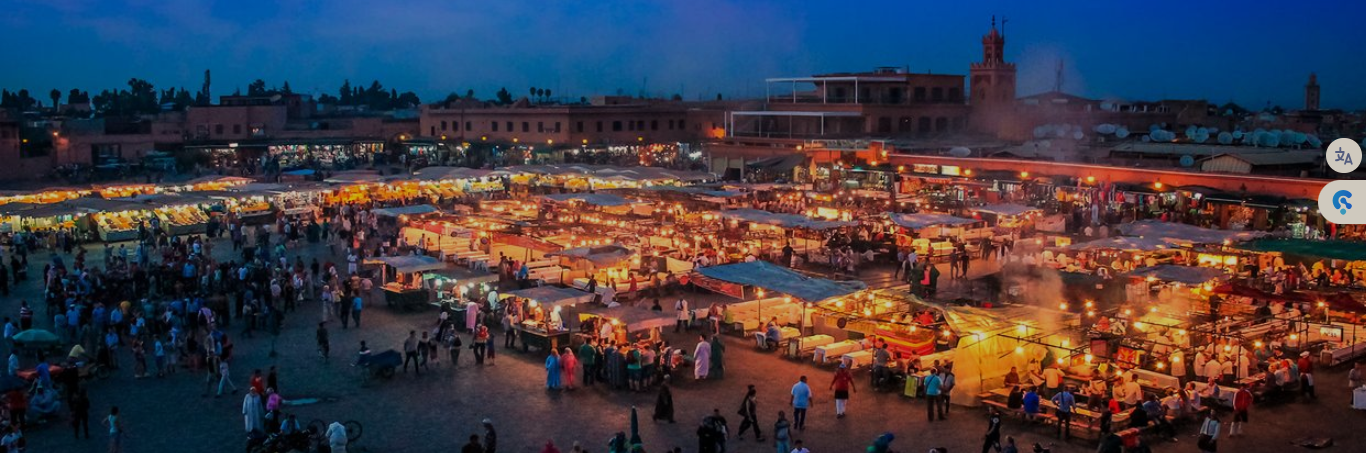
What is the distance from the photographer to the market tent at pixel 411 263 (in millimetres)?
21375

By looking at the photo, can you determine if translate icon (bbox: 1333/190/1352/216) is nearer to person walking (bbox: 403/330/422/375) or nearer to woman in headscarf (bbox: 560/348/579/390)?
woman in headscarf (bbox: 560/348/579/390)

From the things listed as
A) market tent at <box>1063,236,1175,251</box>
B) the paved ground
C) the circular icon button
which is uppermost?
the circular icon button

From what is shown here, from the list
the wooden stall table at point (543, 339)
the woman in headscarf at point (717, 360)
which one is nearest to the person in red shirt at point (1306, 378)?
the woman in headscarf at point (717, 360)

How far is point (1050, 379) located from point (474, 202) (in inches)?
1015

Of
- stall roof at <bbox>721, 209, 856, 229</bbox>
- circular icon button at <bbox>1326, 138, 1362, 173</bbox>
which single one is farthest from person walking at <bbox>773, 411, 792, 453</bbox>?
circular icon button at <bbox>1326, 138, 1362, 173</bbox>

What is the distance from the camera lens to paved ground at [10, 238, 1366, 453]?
13.1m

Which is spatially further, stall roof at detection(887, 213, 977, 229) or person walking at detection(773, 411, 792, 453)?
stall roof at detection(887, 213, 977, 229)

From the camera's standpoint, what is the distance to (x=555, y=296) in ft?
59.3

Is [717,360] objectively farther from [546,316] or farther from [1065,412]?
[1065,412]

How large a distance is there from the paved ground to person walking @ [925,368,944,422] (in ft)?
0.64

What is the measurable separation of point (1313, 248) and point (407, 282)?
17141mm

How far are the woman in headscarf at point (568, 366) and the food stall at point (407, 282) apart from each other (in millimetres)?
6343

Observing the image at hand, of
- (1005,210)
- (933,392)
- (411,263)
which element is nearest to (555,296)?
(411,263)

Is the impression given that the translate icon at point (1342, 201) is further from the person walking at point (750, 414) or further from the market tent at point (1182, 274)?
the person walking at point (750, 414)
